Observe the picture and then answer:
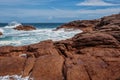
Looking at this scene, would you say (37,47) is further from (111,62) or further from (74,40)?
(111,62)

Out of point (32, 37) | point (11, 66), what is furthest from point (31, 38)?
point (11, 66)

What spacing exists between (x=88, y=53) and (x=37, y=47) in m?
2.48

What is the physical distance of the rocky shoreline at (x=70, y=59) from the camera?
473 inches

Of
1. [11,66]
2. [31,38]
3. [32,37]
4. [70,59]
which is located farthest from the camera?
[32,37]

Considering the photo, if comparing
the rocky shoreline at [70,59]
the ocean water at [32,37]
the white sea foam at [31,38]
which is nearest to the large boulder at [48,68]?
the rocky shoreline at [70,59]

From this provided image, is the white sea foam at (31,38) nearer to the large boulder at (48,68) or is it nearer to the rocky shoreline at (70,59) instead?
the rocky shoreline at (70,59)

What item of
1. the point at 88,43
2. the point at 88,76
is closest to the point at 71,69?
the point at 88,76

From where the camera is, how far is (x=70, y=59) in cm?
1316

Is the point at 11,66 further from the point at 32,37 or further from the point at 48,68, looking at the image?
the point at 32,37

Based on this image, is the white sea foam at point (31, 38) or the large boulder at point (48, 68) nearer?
the large boulder at point (48, 68)

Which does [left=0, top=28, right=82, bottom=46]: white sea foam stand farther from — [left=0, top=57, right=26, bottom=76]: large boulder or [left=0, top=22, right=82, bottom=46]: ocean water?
[left=0, top=57, right=26, bottom=76]: large boulder

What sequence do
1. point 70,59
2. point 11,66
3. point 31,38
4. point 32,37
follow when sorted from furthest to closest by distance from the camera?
1. point 32,37
2. point 31,38
3. point 70,59
4. point 11,66

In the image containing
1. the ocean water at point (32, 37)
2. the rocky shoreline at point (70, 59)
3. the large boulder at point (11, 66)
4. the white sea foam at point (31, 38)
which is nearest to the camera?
the rocky shoreline at point (70, 59)

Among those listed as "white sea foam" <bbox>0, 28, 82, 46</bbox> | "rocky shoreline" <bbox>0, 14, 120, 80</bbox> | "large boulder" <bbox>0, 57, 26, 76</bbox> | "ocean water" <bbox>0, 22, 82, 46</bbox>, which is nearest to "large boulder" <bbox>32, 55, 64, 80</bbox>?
"rocky shoreline" <bbox>0, 14, 120, 80</bbox>
